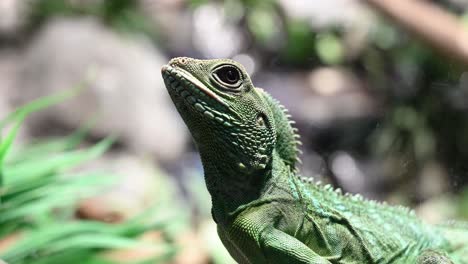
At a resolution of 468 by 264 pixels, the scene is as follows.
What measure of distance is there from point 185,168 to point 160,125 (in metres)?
1.38

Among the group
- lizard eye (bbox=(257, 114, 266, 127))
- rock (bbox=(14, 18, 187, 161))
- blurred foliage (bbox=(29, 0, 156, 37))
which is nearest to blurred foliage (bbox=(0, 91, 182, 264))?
lizard eye (bbox=(257, 114, 266, 127))

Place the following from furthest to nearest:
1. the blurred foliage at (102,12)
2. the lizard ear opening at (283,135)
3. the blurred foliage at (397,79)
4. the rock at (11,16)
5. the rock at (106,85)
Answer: the rock at (11,16) → the blurred foliage at (102,12) → the rock at (106,85) → the blurred foliage at (397,79) → the lizard ear opening at (283,135)

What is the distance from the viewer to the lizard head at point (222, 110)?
1.74 meters

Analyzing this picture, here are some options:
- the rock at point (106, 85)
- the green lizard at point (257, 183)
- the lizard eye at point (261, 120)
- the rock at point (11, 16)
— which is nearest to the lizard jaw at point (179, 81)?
the green lizard at point (257, 183)

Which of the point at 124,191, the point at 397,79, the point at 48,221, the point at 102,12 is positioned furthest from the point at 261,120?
the point at 102,12

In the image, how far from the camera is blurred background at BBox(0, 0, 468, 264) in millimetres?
2920

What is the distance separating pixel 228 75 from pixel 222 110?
0.12 m

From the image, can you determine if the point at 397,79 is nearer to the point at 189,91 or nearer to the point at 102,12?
the point at 189,91

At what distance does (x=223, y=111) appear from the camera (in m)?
1.76

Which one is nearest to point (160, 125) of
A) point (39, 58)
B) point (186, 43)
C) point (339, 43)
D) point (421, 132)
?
point (186, 43)

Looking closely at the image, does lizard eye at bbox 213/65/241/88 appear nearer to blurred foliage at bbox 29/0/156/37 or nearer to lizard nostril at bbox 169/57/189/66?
lizard nostril at bbox 169/57/189/66

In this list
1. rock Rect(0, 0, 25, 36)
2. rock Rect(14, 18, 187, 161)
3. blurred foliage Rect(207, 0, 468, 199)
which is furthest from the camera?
rock Rect(0, 0, 25, 36)

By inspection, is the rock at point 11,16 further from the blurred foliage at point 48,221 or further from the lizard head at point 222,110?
the lizard head at point 222,110

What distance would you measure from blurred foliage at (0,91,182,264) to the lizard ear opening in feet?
4.65
